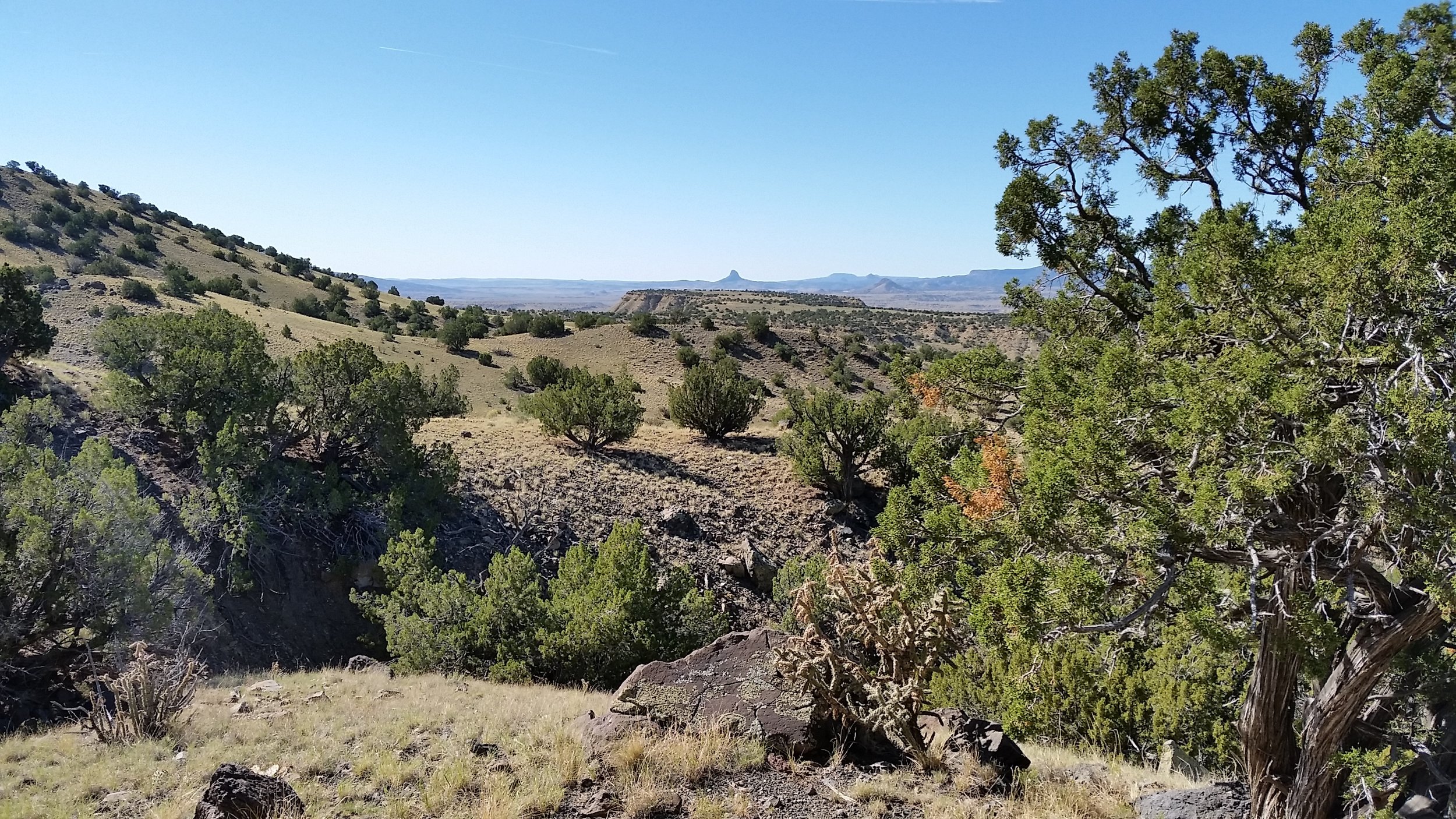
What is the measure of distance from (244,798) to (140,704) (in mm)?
3678

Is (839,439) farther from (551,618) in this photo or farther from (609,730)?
(609,730)

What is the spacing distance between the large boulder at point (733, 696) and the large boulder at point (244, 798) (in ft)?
9.00

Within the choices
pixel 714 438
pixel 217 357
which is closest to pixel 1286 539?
pixel 217 357

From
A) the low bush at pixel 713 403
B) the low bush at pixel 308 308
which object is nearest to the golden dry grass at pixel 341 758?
the low bush at pixel 713 403

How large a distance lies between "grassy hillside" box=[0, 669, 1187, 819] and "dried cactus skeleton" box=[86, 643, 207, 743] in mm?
185

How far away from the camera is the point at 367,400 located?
16.3 metres

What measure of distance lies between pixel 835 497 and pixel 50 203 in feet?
158

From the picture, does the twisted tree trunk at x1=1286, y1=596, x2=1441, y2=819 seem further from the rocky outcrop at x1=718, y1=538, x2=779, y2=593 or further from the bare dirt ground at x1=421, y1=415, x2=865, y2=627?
the rocky outcrop at x1=718, y1=538, x2=779, y2=593

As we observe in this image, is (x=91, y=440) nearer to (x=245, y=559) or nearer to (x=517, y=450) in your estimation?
(x=245, y=559)

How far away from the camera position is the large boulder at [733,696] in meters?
6.91

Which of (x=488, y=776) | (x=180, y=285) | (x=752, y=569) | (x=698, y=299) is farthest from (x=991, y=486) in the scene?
(x=698, y=299)

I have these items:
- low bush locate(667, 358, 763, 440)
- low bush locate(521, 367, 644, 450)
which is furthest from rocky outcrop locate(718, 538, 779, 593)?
low bush locate(667, 358, 763, 440)

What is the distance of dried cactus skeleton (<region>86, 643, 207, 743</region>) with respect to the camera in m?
7.64

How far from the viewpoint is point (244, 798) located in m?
5.20
